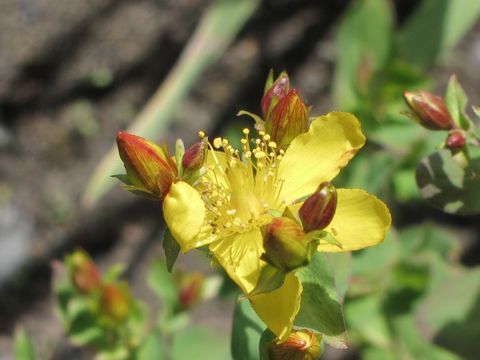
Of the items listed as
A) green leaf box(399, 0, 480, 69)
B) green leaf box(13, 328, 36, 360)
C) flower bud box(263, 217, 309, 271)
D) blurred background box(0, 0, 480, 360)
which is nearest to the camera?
flower bud box(263, 217, 309, 271)

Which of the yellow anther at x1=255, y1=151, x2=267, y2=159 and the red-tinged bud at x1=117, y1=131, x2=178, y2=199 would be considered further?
the yellow anther at x1=255, y1=151, x2=267, y2=159

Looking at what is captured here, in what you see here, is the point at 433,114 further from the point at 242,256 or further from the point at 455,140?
the point at 242,256

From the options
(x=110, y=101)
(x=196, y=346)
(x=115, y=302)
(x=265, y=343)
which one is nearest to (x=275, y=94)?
(x=265, y=343)

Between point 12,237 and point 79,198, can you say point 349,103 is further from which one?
point 12,237

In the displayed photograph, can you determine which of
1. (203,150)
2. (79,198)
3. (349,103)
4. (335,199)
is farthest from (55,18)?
(335,199)

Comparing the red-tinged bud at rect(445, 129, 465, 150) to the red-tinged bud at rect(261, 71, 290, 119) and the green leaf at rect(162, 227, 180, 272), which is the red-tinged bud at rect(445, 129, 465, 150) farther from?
the green leaf at rect(162, 227, 180, 272)

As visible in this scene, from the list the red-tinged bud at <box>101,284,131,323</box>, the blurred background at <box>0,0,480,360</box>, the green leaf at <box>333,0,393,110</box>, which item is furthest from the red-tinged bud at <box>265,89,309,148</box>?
the blurred background at <box>0,0,480,360</box>

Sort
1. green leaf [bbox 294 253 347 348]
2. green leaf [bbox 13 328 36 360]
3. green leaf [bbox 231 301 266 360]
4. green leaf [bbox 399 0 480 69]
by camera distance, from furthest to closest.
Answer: green leaf [bbox 399 0 480 69]
green leaf [bbox 13 328 36 360]
green leaf [bbox 231 301 266 360]
green leaf [bbox 294 253 347 348]
